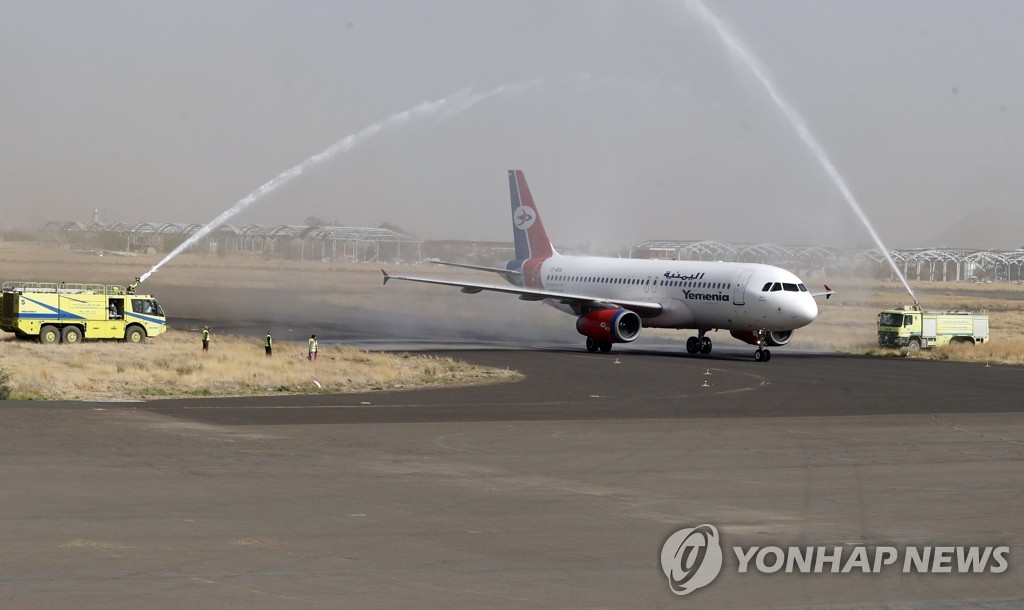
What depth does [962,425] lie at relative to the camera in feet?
118

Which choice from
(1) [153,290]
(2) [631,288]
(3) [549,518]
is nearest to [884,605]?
(3) [549,518]

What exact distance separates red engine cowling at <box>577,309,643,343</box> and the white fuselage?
1938mm

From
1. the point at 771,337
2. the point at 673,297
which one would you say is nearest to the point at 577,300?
the point at 673,297

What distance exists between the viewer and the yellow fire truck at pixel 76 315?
2281 inches

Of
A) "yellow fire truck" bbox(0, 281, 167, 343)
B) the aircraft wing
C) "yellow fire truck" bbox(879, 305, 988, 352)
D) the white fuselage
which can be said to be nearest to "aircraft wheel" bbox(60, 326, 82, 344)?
"yellow fire truck" bbox(0, 281, 167, 343)

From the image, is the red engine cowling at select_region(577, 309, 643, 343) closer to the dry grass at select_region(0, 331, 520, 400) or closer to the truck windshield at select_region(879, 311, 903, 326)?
the dry grass at select_region(0, 331, 520, 400)

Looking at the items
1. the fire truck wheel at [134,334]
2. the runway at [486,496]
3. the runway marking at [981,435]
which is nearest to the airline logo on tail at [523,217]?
the fire truck wheel at [134,334]

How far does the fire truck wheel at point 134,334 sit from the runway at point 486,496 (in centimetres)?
2314

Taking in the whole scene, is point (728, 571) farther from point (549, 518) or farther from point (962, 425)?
point (962, 425)

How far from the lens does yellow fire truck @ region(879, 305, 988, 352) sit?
71.8 meters

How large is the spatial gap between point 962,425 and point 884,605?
73.9 ft

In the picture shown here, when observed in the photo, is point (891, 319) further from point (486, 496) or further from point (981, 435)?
point (486, 496)

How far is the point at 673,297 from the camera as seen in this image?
6575cm

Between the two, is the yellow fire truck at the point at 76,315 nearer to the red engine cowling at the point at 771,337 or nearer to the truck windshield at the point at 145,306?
the truck windshield at the point at 145,306
